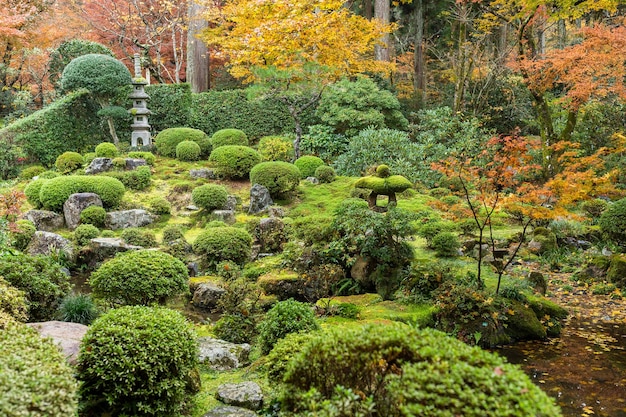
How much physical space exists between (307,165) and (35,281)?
962 cm

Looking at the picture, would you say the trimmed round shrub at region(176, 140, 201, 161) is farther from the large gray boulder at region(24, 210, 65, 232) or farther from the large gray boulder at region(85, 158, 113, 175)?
the large gray boulder at region(24, 210, 65, 232)

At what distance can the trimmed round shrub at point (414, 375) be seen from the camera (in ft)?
7.89

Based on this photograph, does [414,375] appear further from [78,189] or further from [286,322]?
[78,189]

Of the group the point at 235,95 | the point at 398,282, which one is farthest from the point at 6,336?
the point at 235,95

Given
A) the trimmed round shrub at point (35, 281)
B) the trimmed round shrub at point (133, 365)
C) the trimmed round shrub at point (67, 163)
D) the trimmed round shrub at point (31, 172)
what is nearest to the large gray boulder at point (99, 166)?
the trimmed round shrub at point (67, 163)

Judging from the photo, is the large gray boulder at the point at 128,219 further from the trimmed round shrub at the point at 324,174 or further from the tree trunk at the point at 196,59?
the tree trunk at the point at 196,59

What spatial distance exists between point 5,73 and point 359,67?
1336 cm

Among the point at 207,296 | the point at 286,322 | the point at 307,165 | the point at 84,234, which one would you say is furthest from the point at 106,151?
the point at 286,322

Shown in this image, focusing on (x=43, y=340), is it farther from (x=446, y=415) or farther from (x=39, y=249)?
(x=39, y=249)

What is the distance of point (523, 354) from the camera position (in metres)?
6.30

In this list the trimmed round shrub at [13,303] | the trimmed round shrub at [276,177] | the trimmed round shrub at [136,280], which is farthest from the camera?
the trimmed round shrub at [276,177]

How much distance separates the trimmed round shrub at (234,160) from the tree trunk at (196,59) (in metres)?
7.08

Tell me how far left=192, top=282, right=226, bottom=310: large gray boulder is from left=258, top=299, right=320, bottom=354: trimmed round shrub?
305cm

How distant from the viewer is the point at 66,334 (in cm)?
432
